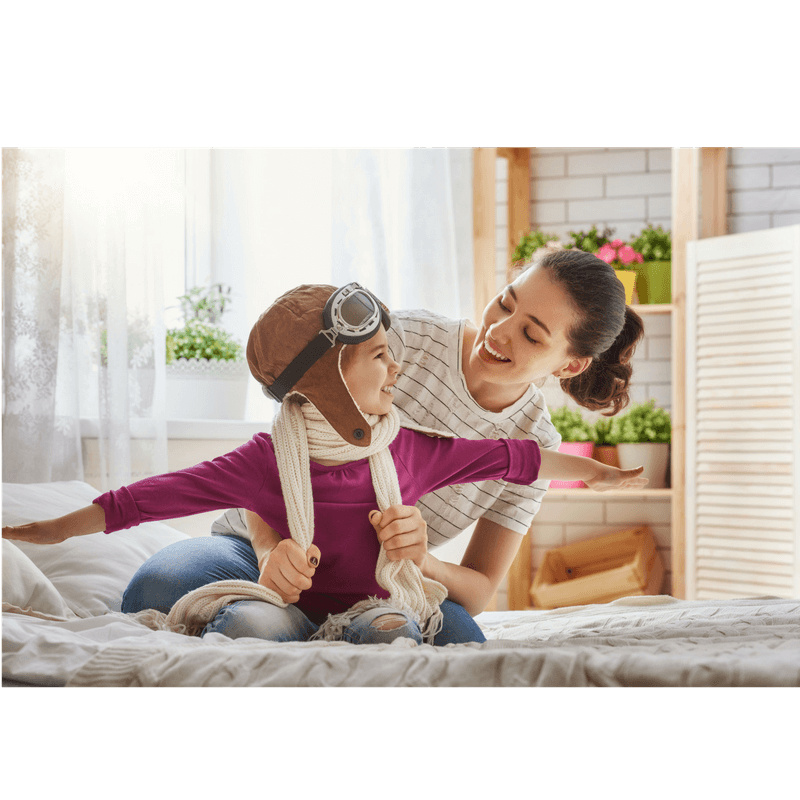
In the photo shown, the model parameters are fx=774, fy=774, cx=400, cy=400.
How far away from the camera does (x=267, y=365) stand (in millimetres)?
730

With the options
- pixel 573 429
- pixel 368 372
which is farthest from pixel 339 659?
pixel 573 429

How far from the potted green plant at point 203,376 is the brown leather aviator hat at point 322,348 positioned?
102cm

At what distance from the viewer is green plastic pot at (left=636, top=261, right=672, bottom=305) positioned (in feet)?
7.54

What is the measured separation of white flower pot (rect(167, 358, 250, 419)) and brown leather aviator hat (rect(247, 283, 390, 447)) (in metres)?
1.02

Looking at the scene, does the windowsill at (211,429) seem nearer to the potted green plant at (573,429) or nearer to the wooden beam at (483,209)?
the wooden beam at (483,209)

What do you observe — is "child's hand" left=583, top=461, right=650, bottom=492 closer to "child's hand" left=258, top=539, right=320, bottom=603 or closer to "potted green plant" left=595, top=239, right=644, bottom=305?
"child's hand" left=258, top=539, right=320, bottom=603

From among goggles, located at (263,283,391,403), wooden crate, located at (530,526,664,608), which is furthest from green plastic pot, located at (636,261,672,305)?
goggles, located at (263,283,391,403)

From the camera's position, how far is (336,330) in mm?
709

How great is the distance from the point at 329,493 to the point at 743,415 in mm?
1727

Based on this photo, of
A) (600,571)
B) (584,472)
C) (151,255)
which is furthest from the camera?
(600,571)

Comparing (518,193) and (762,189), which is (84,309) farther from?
(762,189)
